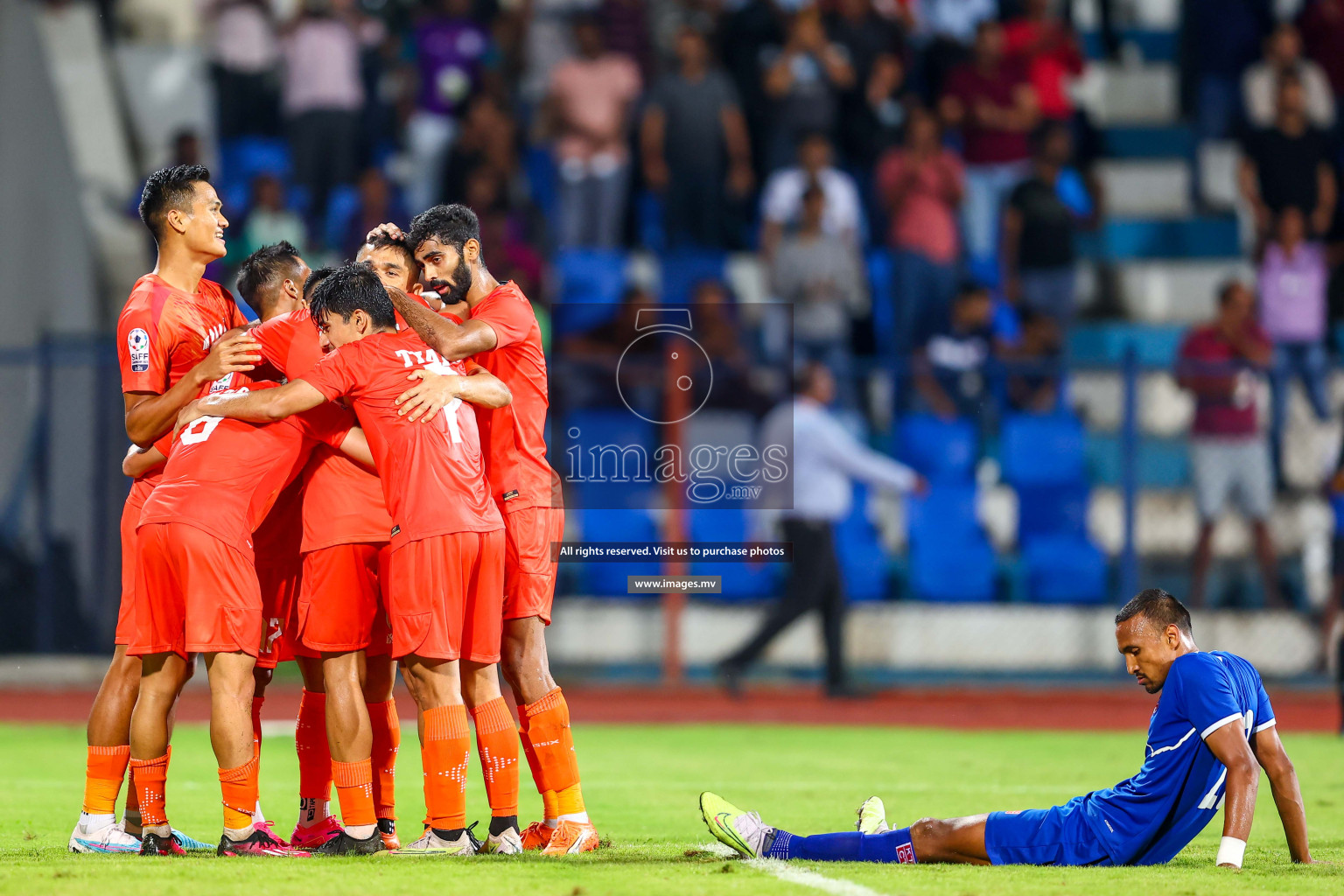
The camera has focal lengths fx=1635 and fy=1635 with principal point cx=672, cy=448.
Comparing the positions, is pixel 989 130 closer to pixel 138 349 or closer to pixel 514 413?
pixel 514 413

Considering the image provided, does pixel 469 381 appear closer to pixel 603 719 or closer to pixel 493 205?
pixel 603 719

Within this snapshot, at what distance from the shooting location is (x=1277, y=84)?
17.6 meters

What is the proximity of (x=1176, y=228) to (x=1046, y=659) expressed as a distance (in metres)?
6.57

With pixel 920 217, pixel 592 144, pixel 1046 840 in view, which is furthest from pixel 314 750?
pixel 592 144

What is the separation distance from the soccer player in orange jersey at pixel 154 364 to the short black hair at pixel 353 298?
1.09 feet

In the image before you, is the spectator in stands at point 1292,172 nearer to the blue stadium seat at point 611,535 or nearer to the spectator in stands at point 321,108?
the blue stadium seat at point 611,535

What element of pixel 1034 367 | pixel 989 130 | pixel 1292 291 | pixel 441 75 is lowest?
pixel 1034 367

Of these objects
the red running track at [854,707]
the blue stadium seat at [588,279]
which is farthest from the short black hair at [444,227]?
the blue stadium seat at [588,279]

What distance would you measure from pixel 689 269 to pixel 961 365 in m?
3.21

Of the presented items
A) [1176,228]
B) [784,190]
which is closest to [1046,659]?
[784,190]

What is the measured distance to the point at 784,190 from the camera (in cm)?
1595

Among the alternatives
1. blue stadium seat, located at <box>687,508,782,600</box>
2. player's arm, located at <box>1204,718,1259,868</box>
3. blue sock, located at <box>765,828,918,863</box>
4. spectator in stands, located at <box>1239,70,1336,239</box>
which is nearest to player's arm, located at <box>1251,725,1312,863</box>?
player's arm, located at <box>1204,718,1259,868</box>

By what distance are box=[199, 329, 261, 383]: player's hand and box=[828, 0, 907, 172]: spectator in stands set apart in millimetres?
11673

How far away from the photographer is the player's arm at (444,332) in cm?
640
